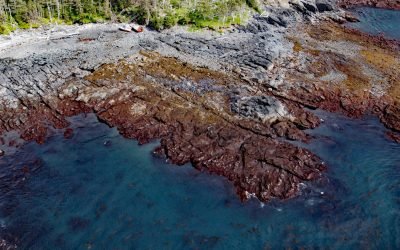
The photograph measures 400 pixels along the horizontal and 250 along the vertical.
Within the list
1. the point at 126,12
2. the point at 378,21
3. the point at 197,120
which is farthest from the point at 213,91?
the point at 378,21

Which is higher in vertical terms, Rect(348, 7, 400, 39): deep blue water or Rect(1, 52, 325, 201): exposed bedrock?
Rect(348, 7, 400, 39): deep blue water

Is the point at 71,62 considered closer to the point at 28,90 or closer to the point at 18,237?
→ the point at 28,90

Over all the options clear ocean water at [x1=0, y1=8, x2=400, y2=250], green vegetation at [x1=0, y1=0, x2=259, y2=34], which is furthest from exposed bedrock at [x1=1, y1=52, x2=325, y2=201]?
green vegetation at [x1=0, y1=0, x2=259, y2=34]

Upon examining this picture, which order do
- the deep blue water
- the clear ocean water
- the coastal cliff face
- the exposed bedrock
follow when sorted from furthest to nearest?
the deep blue water < the coastal cliff face < the exposed bedrock < the clear ocean water

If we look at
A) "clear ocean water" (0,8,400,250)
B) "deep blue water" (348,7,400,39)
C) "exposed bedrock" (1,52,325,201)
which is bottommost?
"clear ocean water" (0,8,400,250)

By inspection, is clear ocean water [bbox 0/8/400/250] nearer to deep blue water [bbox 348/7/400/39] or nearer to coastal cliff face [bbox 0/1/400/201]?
coastal cliff face [bbox 0/1/400/201]

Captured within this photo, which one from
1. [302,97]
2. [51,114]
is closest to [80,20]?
[51,114]
